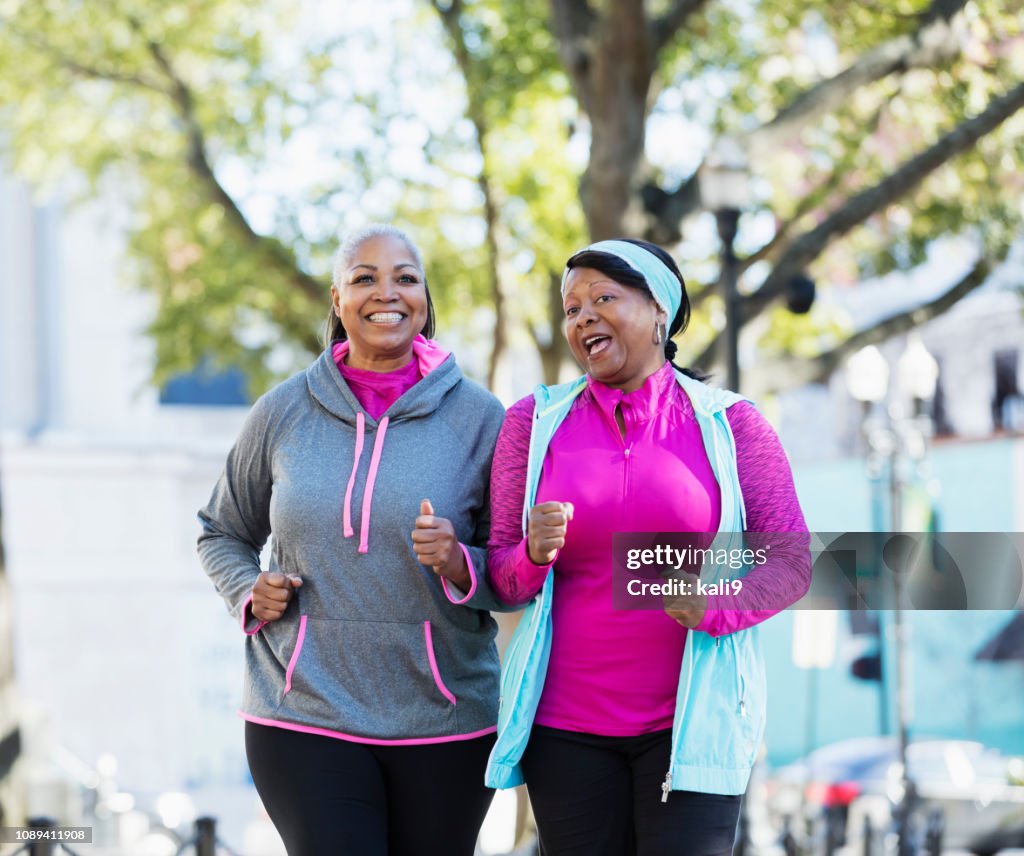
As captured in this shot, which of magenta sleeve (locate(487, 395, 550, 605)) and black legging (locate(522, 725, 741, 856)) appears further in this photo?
magenta sleeve (locate(487, 395, 550, 605))

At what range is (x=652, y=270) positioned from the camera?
3.58m

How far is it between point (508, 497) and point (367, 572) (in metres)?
0.41

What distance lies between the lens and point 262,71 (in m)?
15.0

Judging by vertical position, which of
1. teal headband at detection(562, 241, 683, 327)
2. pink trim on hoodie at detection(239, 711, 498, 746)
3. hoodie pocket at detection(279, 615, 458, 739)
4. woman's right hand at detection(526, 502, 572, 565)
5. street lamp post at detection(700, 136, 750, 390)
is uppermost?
street lamp post at detection(700, 136, 750, 390)

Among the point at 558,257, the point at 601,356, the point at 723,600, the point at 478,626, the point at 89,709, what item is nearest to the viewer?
the point at 723,600

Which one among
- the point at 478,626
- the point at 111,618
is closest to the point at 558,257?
the point at 478,626

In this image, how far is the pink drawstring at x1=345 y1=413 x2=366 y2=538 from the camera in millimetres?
3729

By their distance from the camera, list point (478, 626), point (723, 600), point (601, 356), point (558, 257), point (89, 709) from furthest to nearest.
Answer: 1. point (89, 709)
2. point (558, 257)
3. point (478, 626)
4. point (601, 356)
5. point (723, 600)

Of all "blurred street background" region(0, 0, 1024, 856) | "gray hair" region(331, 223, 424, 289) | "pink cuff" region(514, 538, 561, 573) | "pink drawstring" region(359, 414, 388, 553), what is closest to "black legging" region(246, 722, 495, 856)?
"pink drawstring" region(359, 414, 388, 553)

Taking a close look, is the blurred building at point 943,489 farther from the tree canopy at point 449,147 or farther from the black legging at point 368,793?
the black legging at point 368,793

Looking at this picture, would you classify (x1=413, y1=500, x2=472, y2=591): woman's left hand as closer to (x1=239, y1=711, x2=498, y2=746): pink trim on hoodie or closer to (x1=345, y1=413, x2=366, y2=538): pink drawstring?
(x1=345, y1=413, x2=366, y2=538): pink drawstring

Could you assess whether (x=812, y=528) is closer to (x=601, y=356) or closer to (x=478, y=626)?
(x=601, y=356)

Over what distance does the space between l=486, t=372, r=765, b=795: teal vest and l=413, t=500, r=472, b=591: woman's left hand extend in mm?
184

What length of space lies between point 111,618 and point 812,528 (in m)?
23.0
